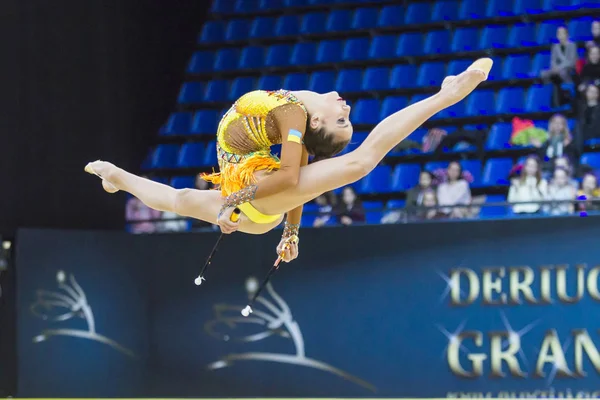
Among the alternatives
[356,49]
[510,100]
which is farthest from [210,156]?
[510,100]

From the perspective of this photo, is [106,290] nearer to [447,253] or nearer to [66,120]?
[66,120]

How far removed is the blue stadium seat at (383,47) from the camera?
10.4 metres

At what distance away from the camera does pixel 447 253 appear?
7980 millimetres

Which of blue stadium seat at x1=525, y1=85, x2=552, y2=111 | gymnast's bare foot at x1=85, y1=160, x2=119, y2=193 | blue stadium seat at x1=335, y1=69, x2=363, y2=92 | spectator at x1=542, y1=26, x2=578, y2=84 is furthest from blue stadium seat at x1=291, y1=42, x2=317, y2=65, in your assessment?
gymnast's bare foot at x1=85, y1=160, x2=119, y2=193

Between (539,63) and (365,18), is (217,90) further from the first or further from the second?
(539,63)

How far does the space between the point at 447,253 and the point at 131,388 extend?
10.7 feet

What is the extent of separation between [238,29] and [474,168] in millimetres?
3937

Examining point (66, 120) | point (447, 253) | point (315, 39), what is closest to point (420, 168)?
point (447, 253)

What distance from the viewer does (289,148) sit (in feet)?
13.9

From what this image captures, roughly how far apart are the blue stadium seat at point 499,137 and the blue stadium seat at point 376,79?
1508 mm

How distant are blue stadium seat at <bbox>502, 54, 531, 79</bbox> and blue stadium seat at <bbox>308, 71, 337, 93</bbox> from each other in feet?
6.03

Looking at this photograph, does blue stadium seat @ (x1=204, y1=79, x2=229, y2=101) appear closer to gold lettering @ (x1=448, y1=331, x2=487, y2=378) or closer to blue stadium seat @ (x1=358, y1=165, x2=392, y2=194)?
blue stadium seat @ (x1=358, y1=165, x2=392, y2=194)

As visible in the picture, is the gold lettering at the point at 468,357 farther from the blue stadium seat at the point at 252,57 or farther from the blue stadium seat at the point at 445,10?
the blue stadium seat at the point at 252,57

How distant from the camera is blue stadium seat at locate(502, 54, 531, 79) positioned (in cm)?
954
